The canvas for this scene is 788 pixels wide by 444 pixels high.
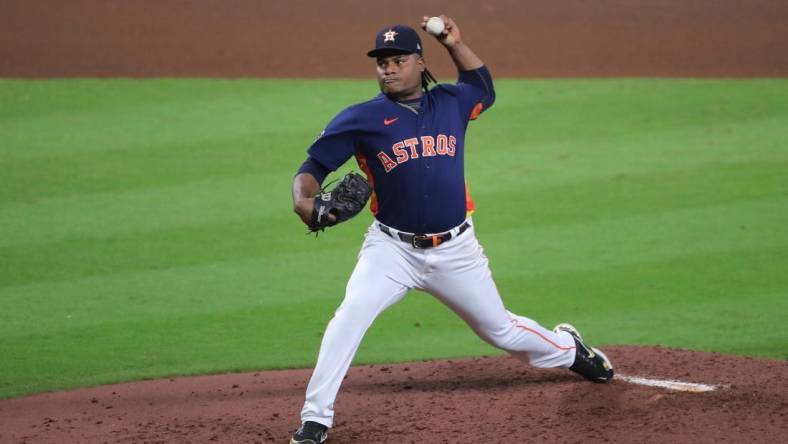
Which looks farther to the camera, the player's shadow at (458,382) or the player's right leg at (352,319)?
the player's shadow at (458,382)

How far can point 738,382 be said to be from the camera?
18.6ft

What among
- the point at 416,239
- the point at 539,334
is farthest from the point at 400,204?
the point at 539,334

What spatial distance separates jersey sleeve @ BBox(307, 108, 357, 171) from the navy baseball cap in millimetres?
313

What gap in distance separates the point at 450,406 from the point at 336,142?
4.56 feet

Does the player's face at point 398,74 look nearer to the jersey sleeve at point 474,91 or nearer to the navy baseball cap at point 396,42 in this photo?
the navy baseball cap at point 396,42

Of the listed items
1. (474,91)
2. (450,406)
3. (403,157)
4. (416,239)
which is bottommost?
(450,406)

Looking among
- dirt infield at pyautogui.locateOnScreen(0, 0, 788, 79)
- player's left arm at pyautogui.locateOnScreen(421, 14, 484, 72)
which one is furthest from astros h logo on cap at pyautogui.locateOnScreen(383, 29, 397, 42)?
dirt infield at pyautogui.locateOnScreen(0, 0, 788, 79)

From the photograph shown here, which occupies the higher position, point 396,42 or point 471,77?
point 396,42

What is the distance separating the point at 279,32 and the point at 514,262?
6.18m

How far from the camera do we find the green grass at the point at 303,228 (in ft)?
22.7

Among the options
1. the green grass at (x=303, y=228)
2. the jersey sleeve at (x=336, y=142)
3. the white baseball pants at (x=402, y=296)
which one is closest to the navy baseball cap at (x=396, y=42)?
the jersey sleeve at (x=336, y=142)

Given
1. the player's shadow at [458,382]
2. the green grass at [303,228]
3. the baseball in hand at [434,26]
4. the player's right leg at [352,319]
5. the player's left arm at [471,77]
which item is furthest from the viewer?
the green grass at [303,228]

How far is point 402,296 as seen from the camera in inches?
206

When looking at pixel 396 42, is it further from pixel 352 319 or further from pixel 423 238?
pixel 352 319
